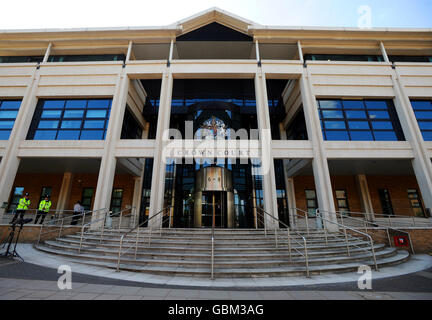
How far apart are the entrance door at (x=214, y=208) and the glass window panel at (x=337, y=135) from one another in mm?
8014

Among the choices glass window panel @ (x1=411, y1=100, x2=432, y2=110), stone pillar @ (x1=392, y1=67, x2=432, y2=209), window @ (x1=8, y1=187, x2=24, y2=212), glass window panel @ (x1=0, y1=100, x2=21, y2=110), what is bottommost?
window @ (x1=8, y1=187, x2=24, y2=212)

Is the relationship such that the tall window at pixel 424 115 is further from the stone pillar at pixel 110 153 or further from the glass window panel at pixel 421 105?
the stone pillar at pixel 110 153

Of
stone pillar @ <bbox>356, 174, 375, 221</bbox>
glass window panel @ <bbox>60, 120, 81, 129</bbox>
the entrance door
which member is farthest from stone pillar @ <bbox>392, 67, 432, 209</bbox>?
glass window panel @ <bbox>60, 120, 81, 129</bbox>

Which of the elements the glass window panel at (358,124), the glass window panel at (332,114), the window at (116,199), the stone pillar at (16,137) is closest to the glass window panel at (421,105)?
the glass window panel at (358,124)

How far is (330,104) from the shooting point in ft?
42.6

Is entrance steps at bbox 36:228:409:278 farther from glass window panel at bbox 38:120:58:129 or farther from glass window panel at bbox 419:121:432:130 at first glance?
glass window panel at bbox 419:121:432:130

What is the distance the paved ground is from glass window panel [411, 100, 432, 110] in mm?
13342

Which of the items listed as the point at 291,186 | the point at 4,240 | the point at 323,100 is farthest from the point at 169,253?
the point at 323,100

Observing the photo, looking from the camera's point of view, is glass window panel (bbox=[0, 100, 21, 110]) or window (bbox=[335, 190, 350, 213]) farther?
window (bbox=[335, 190, 350, 213])

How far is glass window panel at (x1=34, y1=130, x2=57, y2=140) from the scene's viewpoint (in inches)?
484

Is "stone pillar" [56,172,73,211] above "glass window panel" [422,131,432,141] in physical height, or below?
below

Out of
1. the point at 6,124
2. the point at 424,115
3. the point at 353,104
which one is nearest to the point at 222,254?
the point at 353,104

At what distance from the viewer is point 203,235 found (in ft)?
27.5
